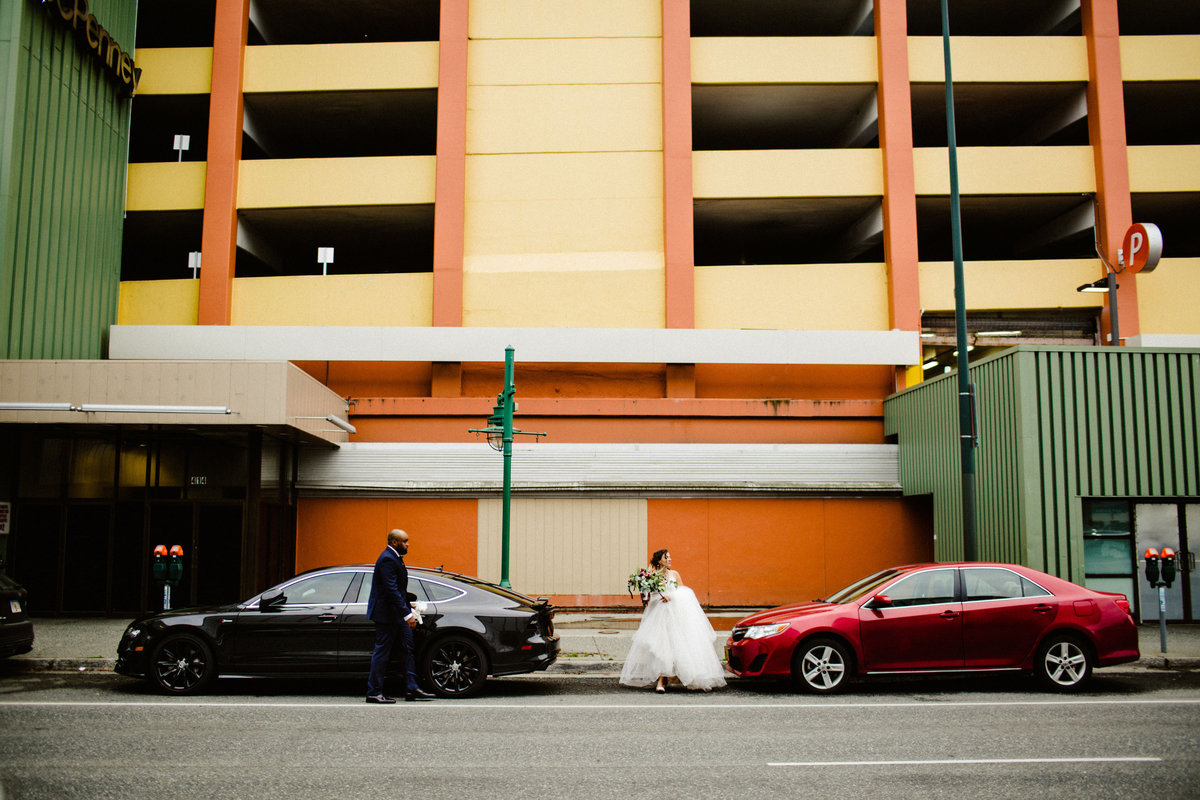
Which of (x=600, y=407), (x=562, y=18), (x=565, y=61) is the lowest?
(x=600, y=407)

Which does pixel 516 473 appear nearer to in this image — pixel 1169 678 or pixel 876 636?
pixel 876 636

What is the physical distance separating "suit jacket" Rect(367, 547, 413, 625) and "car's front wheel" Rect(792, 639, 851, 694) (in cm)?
438

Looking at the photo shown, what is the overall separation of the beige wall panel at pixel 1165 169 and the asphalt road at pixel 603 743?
14.2 meters

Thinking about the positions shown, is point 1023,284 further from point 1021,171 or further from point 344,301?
point 344,301

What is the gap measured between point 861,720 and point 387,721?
447cm

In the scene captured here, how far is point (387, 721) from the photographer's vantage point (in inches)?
328

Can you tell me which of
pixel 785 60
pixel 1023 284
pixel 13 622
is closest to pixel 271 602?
pixel 13 622

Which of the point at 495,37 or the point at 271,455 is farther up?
the point at 495,37

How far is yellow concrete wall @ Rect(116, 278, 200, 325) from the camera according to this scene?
20047 mm

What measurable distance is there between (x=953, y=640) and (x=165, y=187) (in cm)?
1918

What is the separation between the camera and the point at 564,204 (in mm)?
20125

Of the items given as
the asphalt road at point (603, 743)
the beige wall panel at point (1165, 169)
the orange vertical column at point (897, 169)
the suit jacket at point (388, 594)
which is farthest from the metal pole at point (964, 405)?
the beige wall panel at point (1165, 169)

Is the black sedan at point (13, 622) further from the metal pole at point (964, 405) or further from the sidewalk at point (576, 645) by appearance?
the metal pole at point (964, 405)

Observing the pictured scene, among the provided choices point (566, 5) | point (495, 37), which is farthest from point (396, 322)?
point (566, 5)
